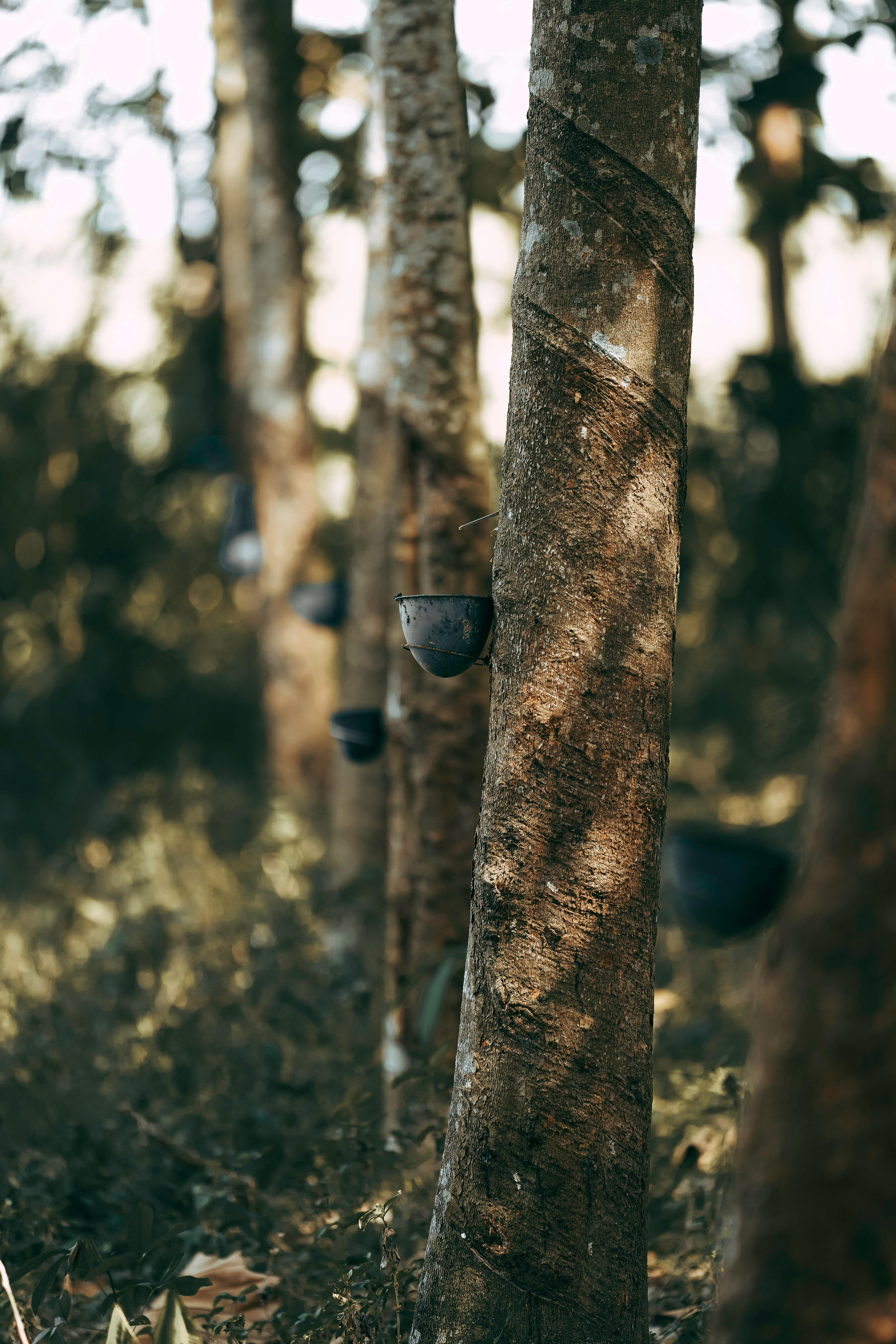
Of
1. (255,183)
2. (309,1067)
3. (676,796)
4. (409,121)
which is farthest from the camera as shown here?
(676,796)

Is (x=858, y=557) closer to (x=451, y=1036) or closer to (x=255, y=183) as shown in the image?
(x=451, y=1036)

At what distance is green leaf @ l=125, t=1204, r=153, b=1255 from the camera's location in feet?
6.63

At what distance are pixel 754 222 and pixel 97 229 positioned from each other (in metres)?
4.39

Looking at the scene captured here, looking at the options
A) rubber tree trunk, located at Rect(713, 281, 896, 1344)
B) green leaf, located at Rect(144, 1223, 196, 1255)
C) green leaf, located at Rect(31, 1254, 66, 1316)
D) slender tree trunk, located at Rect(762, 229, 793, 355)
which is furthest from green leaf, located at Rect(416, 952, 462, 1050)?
slender tree trunk, located at Rect(762, 229, 793, 355)

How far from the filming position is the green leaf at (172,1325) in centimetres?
165

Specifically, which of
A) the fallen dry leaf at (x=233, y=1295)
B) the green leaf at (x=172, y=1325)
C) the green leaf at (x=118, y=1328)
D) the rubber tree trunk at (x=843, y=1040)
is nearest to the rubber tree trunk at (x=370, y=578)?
the fallen dry leaf at (x=233, y=1295)

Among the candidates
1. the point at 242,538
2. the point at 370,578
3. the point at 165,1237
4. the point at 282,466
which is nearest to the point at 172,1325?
the point at 165,1237

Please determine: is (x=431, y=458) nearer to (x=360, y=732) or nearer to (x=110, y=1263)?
(x=360, y=732)

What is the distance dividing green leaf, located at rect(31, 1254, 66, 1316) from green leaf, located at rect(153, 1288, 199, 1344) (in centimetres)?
29

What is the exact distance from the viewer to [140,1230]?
203cm

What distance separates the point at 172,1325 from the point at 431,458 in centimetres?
213

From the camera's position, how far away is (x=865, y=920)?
1161mm

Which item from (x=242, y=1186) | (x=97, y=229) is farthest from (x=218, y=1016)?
(x=97, y=229)

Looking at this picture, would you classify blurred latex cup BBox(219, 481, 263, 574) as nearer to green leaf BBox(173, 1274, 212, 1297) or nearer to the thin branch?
the thin branch
